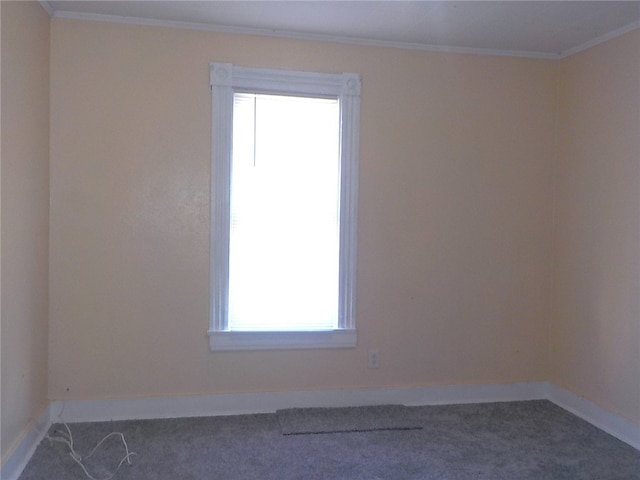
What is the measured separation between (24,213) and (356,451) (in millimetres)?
2125

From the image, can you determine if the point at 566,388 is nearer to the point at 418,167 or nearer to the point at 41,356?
the point at 418,167

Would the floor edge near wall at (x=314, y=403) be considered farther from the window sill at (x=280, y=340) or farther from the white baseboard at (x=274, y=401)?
the window sill at (x=280, y=340)

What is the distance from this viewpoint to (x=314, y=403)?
3756 millimetres

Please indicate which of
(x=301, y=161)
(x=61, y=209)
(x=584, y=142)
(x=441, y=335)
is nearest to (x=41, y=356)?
(x=61, y=209)

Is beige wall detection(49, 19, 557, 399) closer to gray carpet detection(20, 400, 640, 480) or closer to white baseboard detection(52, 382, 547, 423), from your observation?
white baseboard detection(52, 382, 547, 423)

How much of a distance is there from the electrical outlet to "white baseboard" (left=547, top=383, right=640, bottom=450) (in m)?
1.27

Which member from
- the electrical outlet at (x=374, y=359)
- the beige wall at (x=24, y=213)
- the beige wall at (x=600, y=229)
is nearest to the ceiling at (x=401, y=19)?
the beige wall at (x=600, y=229)

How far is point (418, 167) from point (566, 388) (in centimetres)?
179

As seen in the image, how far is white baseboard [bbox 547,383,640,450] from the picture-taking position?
3.32 m

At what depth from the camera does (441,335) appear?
3.94m

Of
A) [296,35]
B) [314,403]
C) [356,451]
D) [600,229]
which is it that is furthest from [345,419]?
[296,35]

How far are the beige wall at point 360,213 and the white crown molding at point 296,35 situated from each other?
0.04m

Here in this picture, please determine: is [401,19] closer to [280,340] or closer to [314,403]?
[280,340]

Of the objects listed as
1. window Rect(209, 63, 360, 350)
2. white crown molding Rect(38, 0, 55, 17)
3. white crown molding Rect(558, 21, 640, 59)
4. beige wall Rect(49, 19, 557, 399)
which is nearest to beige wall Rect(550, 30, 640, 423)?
white crown molding Rect(558, 21, 640, 59)
